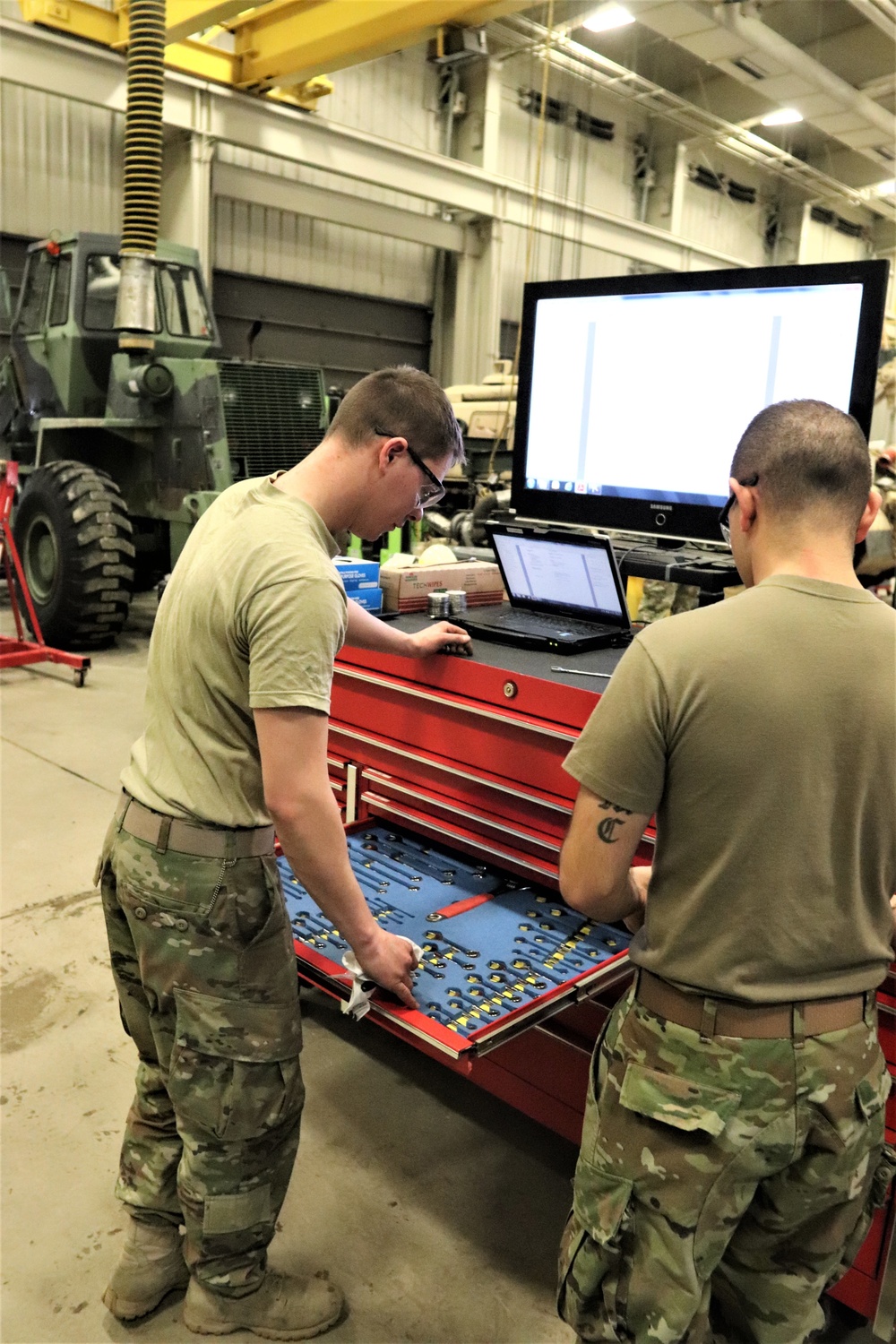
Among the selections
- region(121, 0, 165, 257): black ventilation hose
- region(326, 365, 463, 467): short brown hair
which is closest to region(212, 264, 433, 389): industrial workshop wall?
region(121, 0, 165, 257): black ventilation hose

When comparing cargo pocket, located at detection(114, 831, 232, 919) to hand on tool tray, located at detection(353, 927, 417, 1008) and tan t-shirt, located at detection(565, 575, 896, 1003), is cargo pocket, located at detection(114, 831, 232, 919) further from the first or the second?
tan t-shirt, located at detection(565, 575, 896, 1003)

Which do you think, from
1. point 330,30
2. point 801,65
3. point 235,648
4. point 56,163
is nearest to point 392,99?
point 330,30

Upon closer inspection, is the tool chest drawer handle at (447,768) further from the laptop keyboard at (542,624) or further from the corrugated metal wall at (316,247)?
the corrugated metal wall at (316,247)

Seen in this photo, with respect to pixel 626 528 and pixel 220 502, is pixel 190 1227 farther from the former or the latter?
pixel 626 528

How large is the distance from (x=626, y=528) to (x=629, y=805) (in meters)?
0.96

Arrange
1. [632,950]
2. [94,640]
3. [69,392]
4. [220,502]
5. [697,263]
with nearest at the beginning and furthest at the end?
[632,950] → [220,502] → [94,640] → [69,392] → [697,263]

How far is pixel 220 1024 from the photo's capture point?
1341 millimetres

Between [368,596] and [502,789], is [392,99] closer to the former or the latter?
[368,596]

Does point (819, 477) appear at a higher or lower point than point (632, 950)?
higher

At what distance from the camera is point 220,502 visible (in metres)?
1.39

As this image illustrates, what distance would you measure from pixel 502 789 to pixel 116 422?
15.1 feet

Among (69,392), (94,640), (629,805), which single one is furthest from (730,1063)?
(69,392)

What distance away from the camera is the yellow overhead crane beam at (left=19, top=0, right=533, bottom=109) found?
5.99 meters

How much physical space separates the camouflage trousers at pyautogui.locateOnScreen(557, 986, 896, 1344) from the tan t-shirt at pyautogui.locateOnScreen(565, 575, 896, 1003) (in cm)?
9
